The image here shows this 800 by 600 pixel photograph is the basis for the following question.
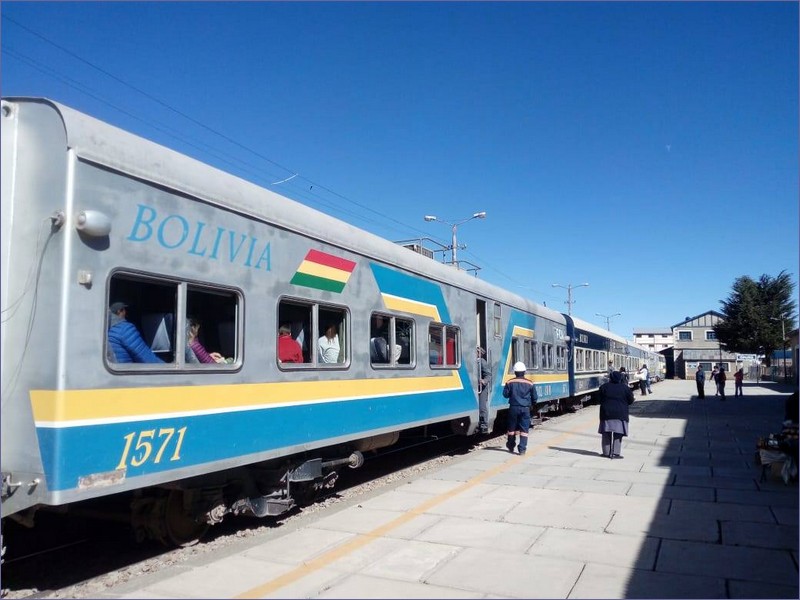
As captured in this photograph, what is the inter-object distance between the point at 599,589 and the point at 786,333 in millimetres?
62168

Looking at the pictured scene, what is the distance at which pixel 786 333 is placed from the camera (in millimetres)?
57656

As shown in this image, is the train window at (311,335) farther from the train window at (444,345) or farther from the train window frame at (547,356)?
the train window frame at (547,356)

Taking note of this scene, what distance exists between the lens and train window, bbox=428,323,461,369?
973 cm

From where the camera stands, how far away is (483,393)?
11961 millimetres

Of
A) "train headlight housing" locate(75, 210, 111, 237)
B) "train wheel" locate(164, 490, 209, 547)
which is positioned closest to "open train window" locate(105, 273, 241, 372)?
"train headlight housing" locate(75, 210, 111, 237)

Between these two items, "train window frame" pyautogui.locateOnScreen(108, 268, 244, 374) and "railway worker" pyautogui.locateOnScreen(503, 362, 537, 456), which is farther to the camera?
"railway worker" pyautogui.locateOnScreen(503, 362, 537, 456)

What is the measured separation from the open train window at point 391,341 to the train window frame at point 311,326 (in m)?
0.62

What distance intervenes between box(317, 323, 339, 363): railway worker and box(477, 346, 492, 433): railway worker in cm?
508

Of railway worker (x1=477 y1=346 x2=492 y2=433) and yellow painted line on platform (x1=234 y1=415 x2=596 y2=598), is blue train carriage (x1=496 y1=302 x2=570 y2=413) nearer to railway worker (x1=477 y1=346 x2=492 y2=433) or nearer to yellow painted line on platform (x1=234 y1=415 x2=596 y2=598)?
railway worker (x1=477 y1=346 x2=492 y2=433)

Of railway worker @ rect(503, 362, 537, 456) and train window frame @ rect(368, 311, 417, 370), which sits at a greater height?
train window frame @ rect(368, 311, 417, 370)

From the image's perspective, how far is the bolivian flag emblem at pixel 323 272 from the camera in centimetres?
660

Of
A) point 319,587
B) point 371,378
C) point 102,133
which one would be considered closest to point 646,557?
Result: point 319,587

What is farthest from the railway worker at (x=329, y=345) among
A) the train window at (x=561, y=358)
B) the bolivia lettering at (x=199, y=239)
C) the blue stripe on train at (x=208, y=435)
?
the train window at (x=561, y=358)

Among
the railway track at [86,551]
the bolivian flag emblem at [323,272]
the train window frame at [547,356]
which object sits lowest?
the railway track at [86,551]
